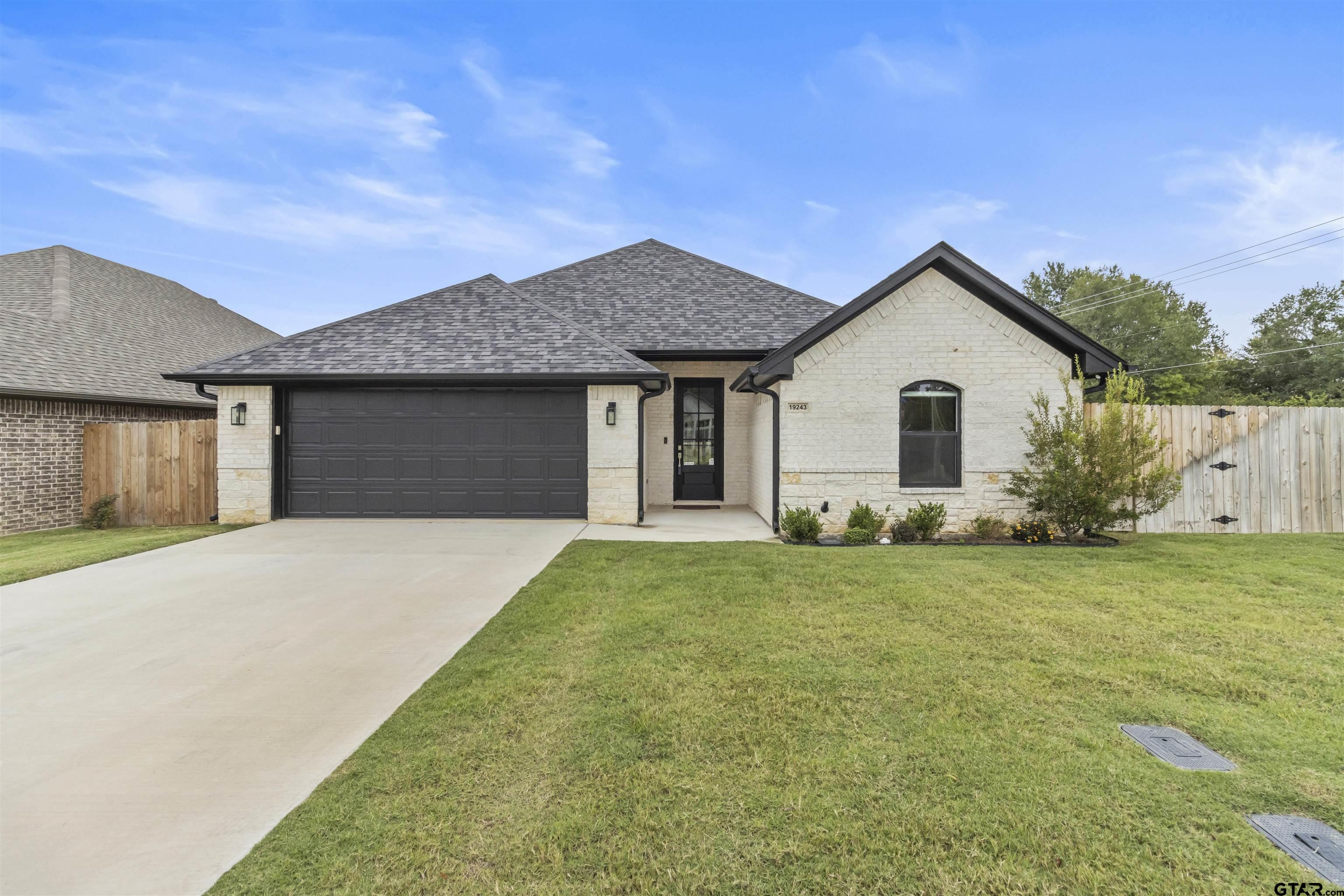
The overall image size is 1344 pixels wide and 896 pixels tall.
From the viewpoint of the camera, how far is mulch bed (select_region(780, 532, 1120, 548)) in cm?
838

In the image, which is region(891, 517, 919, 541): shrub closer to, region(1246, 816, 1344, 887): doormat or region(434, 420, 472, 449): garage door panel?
region(1246, 816, 1344, 887): doormat

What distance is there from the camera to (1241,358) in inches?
1273

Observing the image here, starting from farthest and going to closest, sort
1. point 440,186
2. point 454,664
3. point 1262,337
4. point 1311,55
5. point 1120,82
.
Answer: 1. point 1262,337
2. point 440,186
3. point 1120,82
4. point 1311,55
5. point 454,664

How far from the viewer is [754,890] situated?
1.92 metres

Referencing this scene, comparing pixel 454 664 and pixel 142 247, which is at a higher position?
pixel 142 247

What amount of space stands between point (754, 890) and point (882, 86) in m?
18.2

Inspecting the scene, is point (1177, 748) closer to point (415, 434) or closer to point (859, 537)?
point (859, 537)

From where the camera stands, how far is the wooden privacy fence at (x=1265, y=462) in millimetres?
9125

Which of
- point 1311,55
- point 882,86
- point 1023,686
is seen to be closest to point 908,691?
point 1023,686

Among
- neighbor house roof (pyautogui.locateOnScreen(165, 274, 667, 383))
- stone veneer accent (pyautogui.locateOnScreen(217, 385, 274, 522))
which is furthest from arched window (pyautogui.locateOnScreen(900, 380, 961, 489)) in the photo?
stone veneer accent (pyautogui.locateOnScreen(217, 385, 274, 522))

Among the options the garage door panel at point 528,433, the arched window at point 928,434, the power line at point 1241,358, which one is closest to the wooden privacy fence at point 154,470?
the garage door panel at point 528,433

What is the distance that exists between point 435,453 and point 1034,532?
1033cm

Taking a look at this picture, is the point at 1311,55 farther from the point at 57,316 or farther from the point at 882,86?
the point at 57,316

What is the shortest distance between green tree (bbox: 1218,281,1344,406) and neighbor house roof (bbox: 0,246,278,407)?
144 feet
